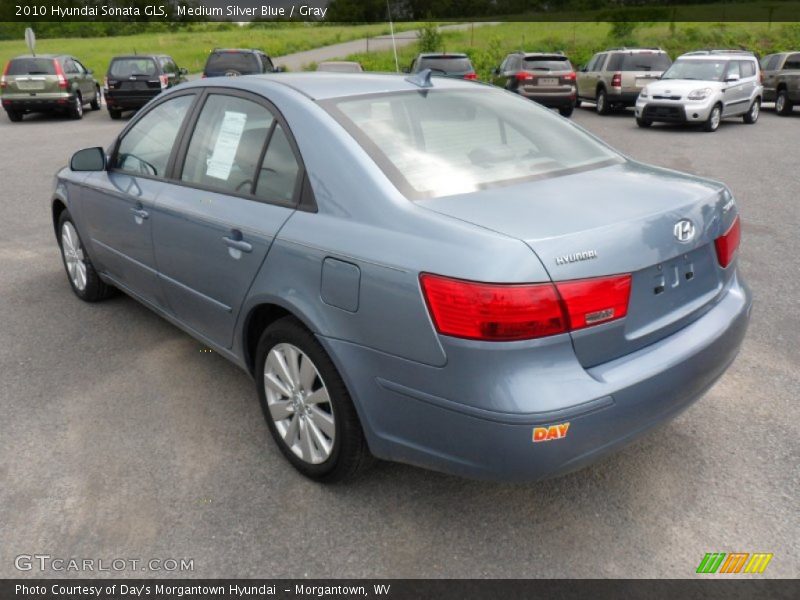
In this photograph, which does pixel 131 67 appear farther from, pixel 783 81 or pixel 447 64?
pixel 783 81

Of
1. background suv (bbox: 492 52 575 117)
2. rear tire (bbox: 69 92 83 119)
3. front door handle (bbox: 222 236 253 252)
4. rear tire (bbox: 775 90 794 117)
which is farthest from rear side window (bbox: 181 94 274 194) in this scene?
rear tire (bbox: 775 90 794 117)

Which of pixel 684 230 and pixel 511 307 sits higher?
pixel 684 230

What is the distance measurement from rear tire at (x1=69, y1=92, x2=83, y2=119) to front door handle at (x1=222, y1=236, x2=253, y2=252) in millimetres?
17949

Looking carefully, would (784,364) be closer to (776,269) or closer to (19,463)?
(776,269)

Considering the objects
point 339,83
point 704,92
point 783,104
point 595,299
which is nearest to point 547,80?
point 704,92

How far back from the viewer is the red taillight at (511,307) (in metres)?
2.26

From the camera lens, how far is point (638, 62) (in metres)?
19.3

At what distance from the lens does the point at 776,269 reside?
582 cm

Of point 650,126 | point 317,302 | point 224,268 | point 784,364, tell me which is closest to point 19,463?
point 224,268

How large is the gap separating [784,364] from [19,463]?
396 cm

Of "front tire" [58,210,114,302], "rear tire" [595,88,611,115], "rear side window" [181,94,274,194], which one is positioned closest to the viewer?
"rear side window" [181,94,274,194]

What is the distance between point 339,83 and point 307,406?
153 cm

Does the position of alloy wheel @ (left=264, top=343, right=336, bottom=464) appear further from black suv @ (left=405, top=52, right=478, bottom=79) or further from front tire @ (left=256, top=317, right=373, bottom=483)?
black suv @ (left=405, top=52, right=478, bottom=79)

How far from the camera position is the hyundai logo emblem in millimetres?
2598
